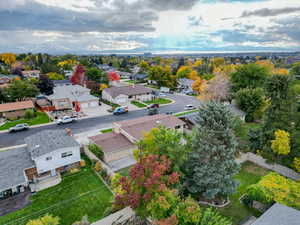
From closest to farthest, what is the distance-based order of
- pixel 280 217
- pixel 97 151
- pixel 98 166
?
pixel 280 217 < pixel 98 166 < pixel 97 151

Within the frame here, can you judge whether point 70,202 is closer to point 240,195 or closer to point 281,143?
point 240,195

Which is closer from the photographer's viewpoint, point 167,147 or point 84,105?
point 167,147

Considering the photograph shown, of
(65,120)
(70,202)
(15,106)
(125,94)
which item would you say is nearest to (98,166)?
(70,202)

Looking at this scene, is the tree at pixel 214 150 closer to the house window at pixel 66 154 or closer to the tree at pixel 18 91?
the house window at pixel 66 154

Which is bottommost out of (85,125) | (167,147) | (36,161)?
(85,125)

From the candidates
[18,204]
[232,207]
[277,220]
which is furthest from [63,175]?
[277,220]

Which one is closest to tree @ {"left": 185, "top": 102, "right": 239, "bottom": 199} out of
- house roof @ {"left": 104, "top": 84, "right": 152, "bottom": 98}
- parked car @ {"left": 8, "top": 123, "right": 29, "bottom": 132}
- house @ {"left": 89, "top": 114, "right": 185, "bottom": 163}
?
house @ {"left": 89, "top": 114, "right": 185, "bottom": 163}

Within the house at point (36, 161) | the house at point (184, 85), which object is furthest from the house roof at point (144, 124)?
the house at point (184, 85)

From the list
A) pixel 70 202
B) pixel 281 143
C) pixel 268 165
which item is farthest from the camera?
pixel 268 165
